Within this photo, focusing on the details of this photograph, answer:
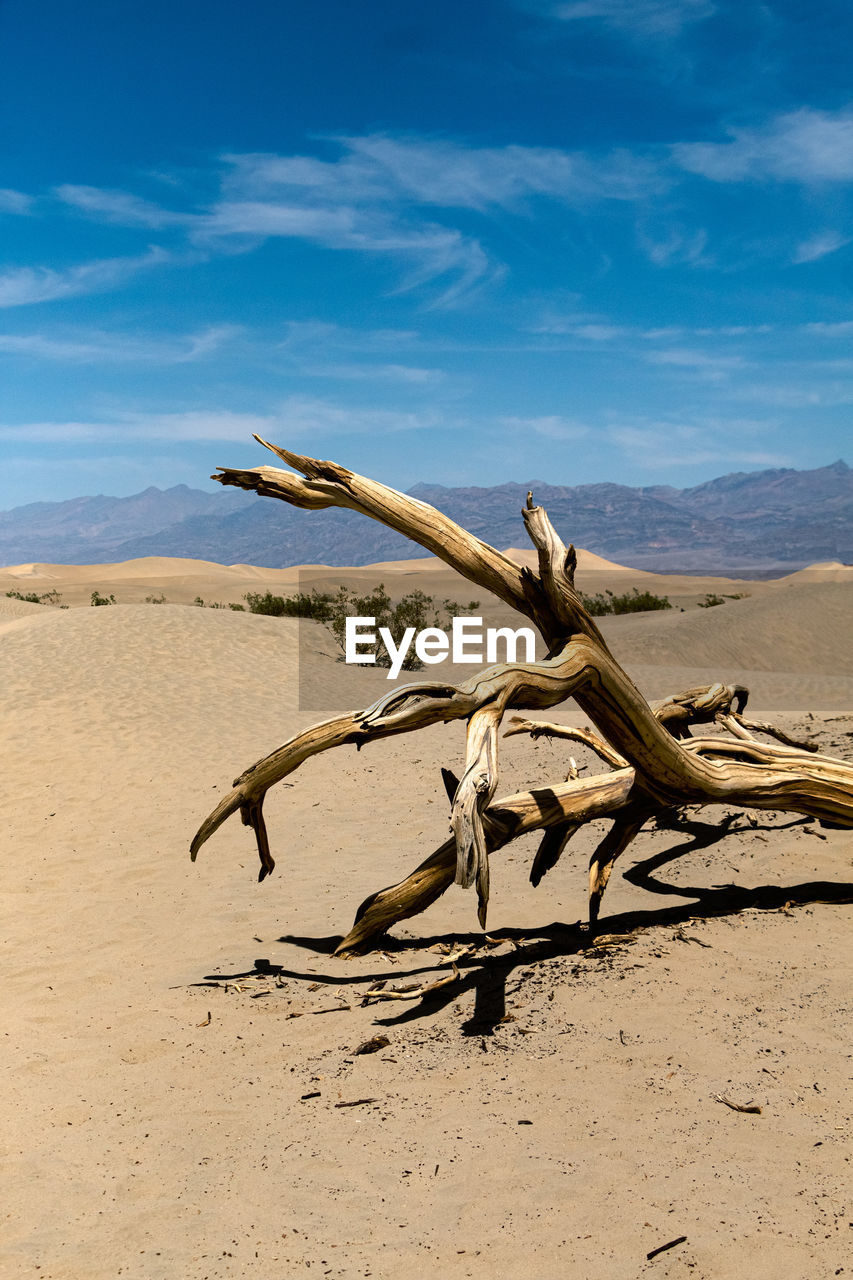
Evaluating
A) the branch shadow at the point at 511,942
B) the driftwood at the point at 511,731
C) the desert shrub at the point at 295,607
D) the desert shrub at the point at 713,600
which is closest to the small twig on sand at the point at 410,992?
the branch shadow at the point at 511,942

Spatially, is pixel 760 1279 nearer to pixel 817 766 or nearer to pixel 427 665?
pixel 817 766

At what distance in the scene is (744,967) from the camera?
15.4 feet

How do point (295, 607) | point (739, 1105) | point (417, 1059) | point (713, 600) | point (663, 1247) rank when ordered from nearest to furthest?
1. point (663, 1247)
2. point (739, 1105)
3. point (417, 1059)
4. point (295, 607)
5. point (713, 600)

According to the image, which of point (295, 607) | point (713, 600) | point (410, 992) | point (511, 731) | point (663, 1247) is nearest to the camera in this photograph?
point (663, 1247)

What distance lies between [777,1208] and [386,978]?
8.67ft

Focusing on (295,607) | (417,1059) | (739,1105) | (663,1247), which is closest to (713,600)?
(295,607)

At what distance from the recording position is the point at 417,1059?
4129 millimetres

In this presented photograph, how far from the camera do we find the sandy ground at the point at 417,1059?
2936 mm

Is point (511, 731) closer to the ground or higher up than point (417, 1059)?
higher up

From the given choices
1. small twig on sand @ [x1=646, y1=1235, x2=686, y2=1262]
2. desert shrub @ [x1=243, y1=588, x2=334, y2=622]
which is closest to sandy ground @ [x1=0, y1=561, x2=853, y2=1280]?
small twig on sand @ [x1=646, y1=1235, x2=686, y2=1262]

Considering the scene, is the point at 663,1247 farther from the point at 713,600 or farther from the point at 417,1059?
the point at 713,600

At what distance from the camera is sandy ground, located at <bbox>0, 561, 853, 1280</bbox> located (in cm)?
294

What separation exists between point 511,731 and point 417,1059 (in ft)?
7.44

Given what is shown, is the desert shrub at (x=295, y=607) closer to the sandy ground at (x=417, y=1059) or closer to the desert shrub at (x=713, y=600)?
the desert shrub at (x=713, y=600)
